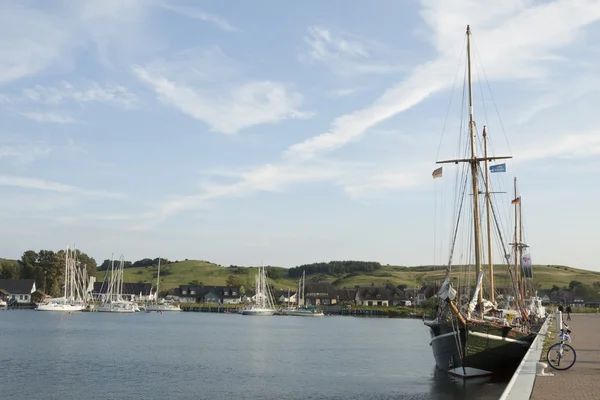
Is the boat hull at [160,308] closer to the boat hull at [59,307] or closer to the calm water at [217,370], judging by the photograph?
the boat hull at [59,307]

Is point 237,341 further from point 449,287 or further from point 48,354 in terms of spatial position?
point 449,287

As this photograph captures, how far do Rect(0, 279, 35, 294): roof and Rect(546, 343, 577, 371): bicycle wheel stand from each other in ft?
622

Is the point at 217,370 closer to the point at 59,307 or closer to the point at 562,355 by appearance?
the point at 562,355

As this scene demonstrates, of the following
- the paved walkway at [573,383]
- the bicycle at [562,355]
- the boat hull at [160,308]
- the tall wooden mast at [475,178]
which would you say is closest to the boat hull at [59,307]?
the boat hull at [160,308]

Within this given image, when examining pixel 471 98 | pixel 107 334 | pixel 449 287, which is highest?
pixel 471 98

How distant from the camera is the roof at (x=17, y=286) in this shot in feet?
641

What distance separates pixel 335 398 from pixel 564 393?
55.6 ft

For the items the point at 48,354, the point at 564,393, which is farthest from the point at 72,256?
the point at 564,393

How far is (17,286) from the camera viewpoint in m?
196

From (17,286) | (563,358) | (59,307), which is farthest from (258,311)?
(563,358)

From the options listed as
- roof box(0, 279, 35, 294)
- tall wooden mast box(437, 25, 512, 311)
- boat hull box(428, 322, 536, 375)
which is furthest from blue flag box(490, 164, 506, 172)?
roof box(0, 279, 35, 294)

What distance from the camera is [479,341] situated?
134ft

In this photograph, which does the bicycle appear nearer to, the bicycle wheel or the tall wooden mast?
the bicycle wheel

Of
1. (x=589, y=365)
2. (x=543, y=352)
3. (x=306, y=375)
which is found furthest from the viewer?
(x=306, y=375)
